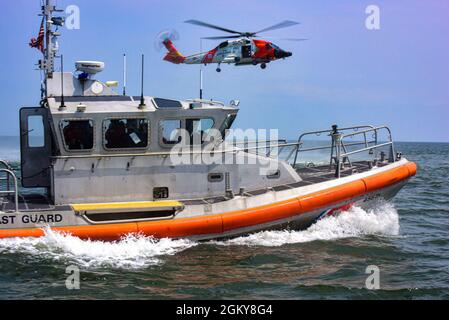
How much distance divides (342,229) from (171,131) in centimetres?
371

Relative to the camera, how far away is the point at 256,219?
969 centimetres

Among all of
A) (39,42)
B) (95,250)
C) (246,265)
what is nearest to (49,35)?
(39,42)

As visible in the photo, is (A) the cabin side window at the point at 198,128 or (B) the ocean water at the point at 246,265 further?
(A) the cabin side window at the point at 198,128

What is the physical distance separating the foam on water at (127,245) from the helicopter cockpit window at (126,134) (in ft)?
5.19

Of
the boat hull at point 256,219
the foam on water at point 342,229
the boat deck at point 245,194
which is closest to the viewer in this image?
the boat hull at point 256,219

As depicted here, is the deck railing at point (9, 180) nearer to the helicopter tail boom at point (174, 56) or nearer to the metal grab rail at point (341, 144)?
the metal grab rail at point (341, 144)

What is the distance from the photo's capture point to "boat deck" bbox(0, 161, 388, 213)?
928 centimetres

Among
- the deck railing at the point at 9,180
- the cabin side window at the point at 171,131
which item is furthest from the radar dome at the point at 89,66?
the deck railing at the point at 9,180

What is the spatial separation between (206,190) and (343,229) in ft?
8.99

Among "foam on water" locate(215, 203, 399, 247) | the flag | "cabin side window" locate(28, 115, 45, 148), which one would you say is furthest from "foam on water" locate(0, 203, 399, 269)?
the flag

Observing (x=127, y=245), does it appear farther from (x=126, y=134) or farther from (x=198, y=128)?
(x=198, y=128)

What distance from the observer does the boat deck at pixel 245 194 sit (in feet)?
30.5

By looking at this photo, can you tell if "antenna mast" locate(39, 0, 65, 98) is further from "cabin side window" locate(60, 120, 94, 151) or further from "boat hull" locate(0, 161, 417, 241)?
"boat hull" locate(0, 161, 417, 241)
